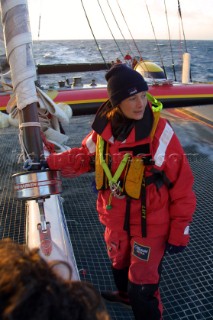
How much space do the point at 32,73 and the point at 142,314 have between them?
1.63 meters

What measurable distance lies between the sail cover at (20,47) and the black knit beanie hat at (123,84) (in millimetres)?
526

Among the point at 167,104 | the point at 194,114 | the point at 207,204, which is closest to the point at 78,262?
the point at 207,204

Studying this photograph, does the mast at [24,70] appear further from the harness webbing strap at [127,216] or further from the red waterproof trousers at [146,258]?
the red waterproof trousers at [146,258]

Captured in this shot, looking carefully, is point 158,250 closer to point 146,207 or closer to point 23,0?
point 146,207

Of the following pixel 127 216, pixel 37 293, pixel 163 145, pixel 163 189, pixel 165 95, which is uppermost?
pixel 37 293

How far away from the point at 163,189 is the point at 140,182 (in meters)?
0.14

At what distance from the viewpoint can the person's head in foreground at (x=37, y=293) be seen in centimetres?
69

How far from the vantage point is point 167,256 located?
299 cm

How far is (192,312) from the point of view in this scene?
2398mm

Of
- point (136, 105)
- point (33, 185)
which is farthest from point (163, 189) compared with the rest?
point (33, 185)

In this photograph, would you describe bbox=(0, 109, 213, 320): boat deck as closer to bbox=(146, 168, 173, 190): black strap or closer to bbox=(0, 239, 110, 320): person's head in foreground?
bbox=(146, 168, 173, 190): black strap

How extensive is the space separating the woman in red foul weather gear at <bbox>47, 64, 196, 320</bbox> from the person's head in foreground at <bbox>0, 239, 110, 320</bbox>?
116cm

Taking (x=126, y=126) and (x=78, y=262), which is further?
(x=78, y=262)

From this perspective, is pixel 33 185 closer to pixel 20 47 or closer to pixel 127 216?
pixel 127 216
